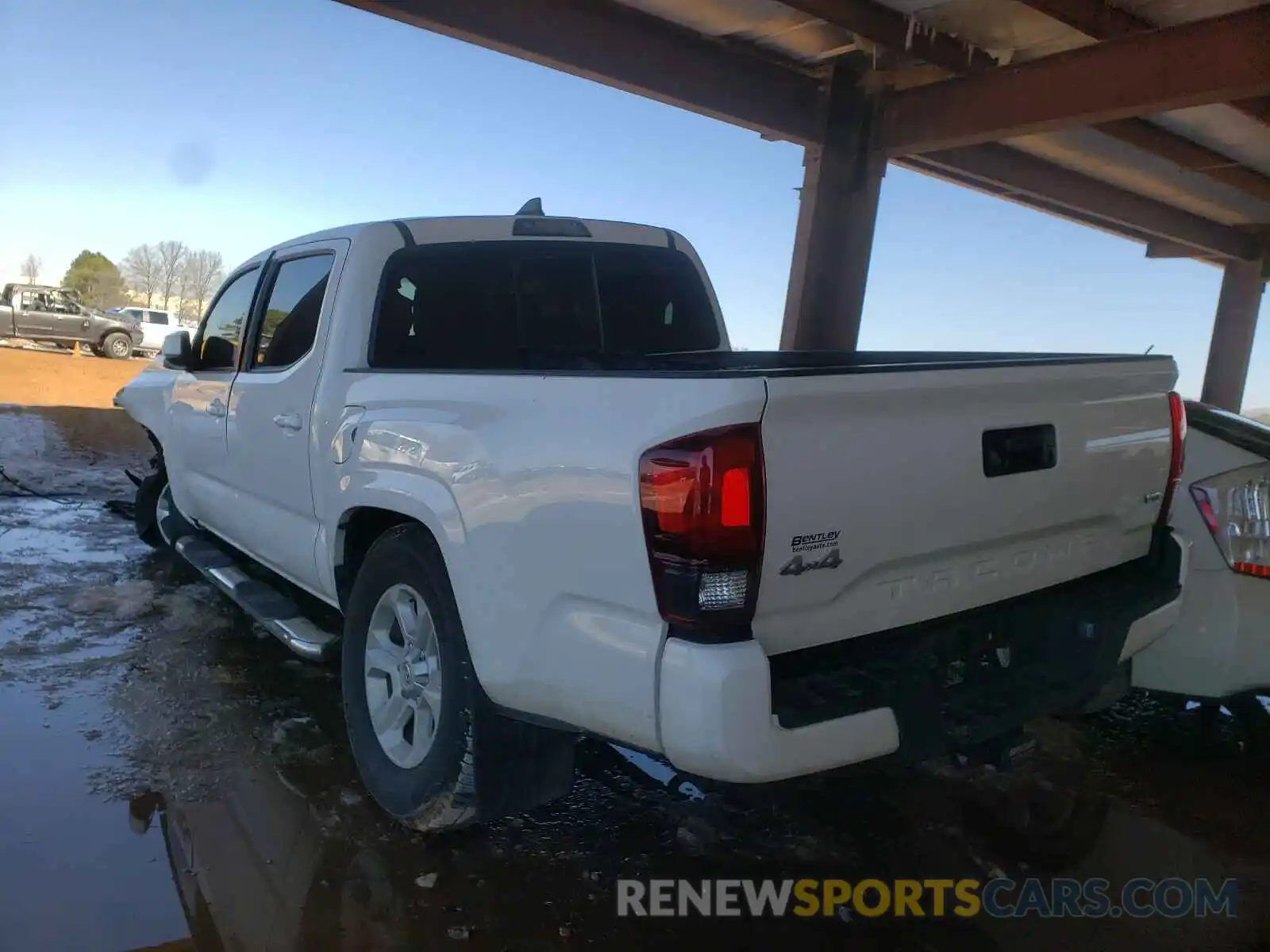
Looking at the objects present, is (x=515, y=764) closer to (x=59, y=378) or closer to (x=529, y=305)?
(x=529, y=305)

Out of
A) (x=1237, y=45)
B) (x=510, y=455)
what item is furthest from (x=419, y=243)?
(x=1237, y=45)

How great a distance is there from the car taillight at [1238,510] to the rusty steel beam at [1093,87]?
432cm

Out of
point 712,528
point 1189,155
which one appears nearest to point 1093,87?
point 1189,155

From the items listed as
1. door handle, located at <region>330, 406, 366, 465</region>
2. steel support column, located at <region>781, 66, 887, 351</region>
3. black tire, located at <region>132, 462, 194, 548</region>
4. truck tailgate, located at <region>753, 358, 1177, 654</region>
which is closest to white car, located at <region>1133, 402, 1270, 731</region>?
truck tailgate, located at <region>753, 358, 1177, 654</region>

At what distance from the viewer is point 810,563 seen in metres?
1.99

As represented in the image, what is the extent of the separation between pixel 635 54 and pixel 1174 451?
5649 mm

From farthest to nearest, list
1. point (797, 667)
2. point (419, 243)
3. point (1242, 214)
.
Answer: point (1242, 214)
point (419, 243)
point (797, 667)

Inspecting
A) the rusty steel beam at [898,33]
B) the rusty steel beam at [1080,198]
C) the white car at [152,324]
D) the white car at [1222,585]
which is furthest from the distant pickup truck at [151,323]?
the white car at [1222,585]

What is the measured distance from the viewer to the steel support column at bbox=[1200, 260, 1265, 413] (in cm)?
1419

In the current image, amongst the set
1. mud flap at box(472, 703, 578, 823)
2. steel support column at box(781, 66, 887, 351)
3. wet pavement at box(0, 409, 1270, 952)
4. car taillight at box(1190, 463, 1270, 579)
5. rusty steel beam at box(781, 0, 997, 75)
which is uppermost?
rusty steel beam at box(781, 0, 997, 75)

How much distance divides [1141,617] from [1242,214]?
13.0 m

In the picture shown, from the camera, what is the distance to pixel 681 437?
1.89 m

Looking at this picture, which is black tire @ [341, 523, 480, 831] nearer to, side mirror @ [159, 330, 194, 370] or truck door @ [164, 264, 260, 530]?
truck door @ [164, 264, 260, 530]

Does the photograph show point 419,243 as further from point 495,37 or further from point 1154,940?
point 495,37
